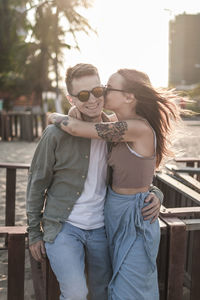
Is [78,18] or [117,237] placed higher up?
[78,18]

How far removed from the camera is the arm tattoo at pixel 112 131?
88.0 inches

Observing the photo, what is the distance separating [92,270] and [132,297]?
316 millimetres

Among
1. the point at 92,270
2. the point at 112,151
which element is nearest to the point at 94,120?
the point at 112,151

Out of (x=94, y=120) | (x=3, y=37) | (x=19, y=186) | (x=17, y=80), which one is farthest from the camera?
(x=17, y=80)

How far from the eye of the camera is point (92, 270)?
7.73 feet

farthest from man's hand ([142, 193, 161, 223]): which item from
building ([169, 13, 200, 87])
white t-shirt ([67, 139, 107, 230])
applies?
building ([169, 13, 200, 87])

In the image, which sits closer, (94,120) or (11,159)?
(94,120)

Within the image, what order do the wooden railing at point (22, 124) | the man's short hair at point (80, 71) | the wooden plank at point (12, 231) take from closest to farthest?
1. the man's short hair at point (80, 71)
2. the wooden plank at point (12, 231)
3. the wooden railing at point (22, 124)

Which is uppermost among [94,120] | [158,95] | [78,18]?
[78,18]

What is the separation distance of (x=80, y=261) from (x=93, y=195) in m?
0.37

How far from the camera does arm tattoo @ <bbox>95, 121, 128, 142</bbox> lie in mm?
2236

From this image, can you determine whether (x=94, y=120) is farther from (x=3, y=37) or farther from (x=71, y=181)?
(x=3, y=37)

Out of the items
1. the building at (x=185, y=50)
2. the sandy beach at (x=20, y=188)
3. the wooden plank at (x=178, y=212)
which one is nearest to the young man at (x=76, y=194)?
the wooden plank at (x=178, y=212)

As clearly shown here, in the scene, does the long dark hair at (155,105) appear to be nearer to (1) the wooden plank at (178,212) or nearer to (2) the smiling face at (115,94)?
(2) the smiling face at (115,94)
